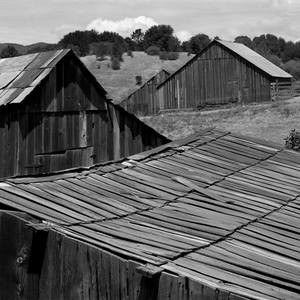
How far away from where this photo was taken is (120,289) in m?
5.30

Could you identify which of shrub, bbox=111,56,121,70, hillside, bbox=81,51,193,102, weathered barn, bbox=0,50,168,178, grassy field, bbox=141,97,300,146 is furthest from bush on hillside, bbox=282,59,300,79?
weathered barn, bbox=0,50,168,178

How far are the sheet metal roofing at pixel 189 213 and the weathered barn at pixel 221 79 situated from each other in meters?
31.0

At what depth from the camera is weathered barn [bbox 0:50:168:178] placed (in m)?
13.4

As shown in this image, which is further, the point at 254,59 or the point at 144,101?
the point at 144,101

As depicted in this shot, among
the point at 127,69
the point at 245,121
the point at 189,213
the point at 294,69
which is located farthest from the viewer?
the point at 127,69

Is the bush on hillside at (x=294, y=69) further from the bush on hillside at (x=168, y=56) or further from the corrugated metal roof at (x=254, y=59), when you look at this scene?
the corrugated metal roof at (x=254, y=59)

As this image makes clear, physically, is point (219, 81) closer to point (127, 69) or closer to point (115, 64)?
point (127, 69)

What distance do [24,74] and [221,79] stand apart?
28.7 metres

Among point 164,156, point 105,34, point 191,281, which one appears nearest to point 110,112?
point 164,156

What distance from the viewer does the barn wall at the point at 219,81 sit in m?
40.7

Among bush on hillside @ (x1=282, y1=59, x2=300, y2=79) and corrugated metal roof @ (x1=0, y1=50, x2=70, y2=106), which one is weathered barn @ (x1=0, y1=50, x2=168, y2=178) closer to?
corrugated metal roof @ (x1=0, y1=50, x2=70, y2=106)

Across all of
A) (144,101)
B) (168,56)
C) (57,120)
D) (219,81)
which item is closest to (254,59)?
(219,81)

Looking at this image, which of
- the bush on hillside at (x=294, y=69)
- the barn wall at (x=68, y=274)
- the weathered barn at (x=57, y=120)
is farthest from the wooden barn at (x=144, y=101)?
the barn wall at (x=68, y=274)

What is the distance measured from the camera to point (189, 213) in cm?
706
